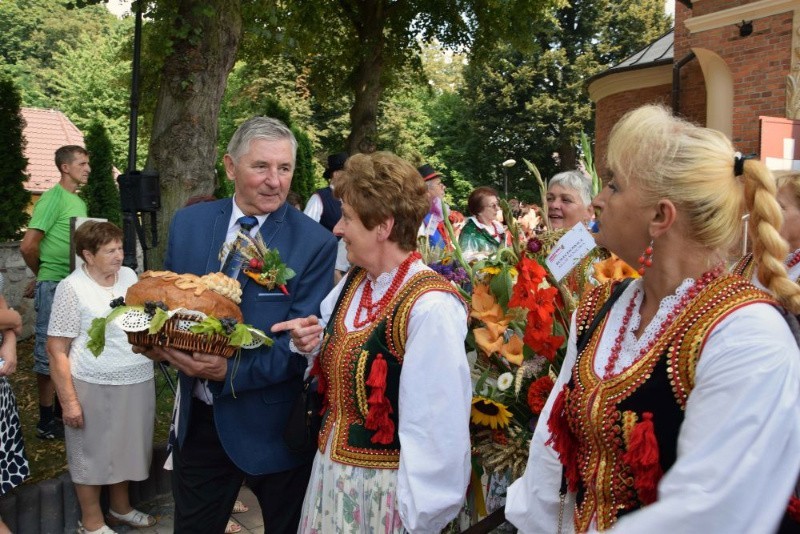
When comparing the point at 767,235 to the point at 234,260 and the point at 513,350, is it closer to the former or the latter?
the point at 513,350

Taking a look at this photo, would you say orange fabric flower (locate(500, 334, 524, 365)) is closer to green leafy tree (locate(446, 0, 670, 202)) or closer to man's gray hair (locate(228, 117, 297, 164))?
man's gray hair (locate(228, 117, 297, 164))

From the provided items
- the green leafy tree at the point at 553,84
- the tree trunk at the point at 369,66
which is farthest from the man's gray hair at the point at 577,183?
the green leafy tree at the point at 553,84

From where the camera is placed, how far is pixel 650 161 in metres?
→ 1.46

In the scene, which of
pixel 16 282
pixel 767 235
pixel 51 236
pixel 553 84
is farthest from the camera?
pixel 553 84

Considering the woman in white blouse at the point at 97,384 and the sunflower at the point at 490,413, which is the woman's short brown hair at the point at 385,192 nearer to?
the sunflower at the point at 490,413

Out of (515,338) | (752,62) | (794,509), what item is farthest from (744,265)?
(752,62)

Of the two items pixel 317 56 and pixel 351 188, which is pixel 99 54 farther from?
pixel 351 188

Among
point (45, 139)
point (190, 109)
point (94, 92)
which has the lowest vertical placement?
point (190, 109)

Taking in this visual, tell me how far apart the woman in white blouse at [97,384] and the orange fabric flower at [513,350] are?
2.26 m

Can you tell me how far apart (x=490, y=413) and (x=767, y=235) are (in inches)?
47.4

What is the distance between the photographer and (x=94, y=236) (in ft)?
12.5

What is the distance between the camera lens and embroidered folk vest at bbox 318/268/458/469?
2143 millimetres

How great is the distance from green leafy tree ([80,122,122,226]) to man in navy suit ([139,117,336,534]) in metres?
11.1

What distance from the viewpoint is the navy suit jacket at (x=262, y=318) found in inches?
96.0
